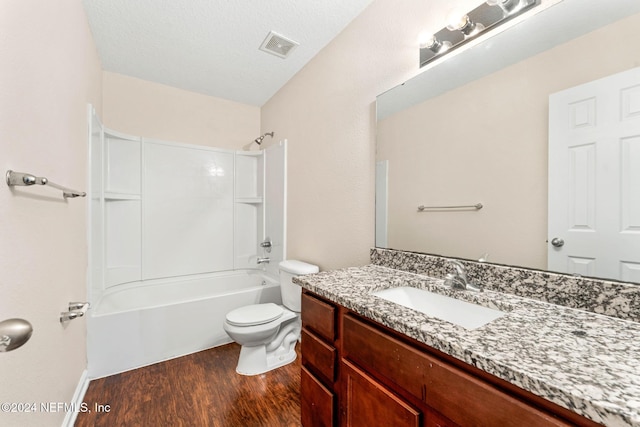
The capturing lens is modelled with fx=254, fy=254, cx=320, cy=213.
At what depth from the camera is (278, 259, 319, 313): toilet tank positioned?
204 centimetres

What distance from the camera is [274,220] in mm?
A: 2803

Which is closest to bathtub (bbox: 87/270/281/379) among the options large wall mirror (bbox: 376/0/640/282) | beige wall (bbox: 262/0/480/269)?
beige wall (bbox: 262/0/480/269)

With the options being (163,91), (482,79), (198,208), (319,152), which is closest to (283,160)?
(319,152)

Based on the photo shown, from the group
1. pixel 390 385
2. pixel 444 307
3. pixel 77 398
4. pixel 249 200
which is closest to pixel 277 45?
pixel 249 200

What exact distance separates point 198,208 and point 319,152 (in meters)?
→ 1.64

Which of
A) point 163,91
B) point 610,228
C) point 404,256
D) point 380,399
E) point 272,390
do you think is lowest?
point 272,390

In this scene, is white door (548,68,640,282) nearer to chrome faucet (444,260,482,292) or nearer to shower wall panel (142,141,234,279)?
chrome faucet (444,260,482,292)

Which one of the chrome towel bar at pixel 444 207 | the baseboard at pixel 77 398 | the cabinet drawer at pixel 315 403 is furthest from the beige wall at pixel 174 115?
the cabinet drawer at pixel 315 403

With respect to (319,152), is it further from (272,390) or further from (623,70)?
(272,390)

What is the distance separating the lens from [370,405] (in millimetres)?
854

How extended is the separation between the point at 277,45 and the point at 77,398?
2.74 m

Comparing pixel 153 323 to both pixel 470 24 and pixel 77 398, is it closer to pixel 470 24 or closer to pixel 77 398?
pixel 77 398

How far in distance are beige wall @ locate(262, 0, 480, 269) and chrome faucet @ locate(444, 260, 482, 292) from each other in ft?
1.93

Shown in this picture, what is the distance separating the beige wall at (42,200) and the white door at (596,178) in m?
1.83
